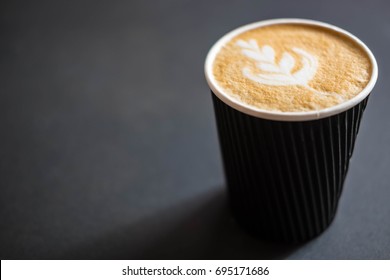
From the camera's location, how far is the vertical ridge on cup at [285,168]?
1.24 m

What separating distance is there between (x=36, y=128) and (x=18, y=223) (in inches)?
20.3

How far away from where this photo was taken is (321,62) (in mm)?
1350

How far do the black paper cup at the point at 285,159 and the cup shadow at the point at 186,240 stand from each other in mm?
54

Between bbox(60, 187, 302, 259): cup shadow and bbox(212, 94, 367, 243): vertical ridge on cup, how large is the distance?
53 mm

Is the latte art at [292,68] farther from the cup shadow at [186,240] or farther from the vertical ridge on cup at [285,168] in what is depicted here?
the cup shadow at [186,240]

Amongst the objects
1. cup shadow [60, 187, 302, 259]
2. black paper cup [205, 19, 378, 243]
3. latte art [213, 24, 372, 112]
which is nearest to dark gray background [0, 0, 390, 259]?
cup shadow [60, 187, 302, 259]

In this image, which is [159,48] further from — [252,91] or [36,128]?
[252,91]

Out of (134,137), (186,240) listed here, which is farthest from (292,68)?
(134,137)

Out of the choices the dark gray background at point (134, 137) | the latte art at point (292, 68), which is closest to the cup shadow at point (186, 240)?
the dark gray background at point (134, 137)

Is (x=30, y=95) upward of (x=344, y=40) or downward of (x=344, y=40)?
downward

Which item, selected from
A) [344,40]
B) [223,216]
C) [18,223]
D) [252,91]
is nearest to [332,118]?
[252,91]

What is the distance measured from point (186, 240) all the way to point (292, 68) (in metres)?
0.66
